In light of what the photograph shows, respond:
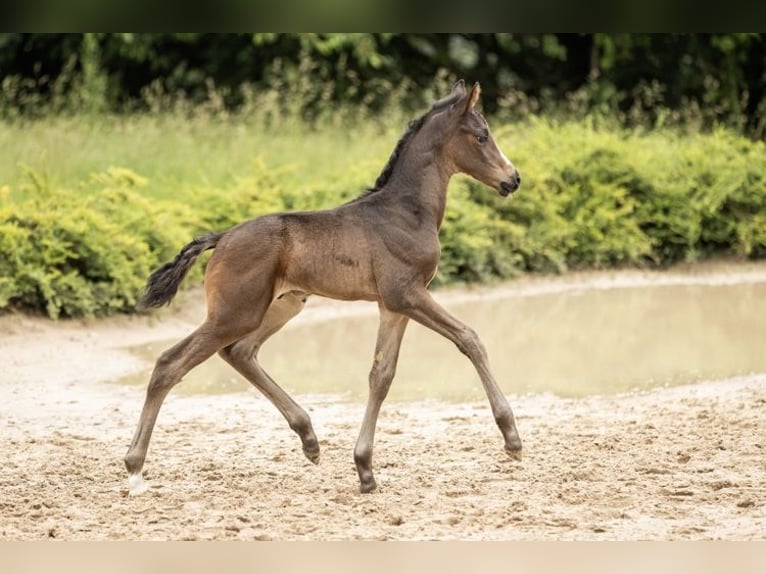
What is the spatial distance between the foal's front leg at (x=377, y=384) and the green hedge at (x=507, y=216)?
5549 millimetres

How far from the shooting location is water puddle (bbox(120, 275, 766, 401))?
9336 mm

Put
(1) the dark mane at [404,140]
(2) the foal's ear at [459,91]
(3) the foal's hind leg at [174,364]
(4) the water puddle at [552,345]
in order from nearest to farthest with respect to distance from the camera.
Answer: (3) the foal's hind leg at [174,364] < (2) the foal's ear at [459,91] < (1) the dark mane at [404,140] < (4) the water puddle at [552,345]

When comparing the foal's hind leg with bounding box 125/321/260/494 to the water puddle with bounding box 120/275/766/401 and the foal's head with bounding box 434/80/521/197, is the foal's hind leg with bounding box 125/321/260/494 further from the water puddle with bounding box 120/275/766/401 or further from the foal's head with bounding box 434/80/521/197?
the water puddle with bounding box 120/275/766/401

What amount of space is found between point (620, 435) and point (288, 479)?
2177 millimetres

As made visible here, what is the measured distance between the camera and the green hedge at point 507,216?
11203mm

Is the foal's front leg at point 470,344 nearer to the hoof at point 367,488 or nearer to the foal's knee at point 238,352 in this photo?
the hoof at point 367,488

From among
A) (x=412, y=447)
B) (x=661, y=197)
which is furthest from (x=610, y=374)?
(x=661, y=197)

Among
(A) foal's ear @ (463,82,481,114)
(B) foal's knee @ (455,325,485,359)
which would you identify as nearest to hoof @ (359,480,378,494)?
(B) foal's knee @ (455,325,485,359)

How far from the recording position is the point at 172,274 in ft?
19.3

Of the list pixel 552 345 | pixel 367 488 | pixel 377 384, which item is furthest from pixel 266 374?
pixel 552 345

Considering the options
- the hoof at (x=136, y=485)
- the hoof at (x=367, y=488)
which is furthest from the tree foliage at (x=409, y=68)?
the hoof at (x=136, y=485)

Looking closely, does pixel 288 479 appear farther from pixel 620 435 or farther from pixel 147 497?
pixel 620 435

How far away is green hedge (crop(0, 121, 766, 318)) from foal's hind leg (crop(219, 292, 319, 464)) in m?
5.01

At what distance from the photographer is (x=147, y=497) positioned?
5.88m
